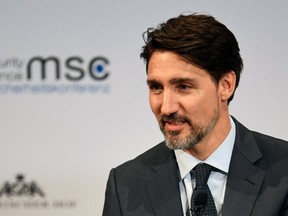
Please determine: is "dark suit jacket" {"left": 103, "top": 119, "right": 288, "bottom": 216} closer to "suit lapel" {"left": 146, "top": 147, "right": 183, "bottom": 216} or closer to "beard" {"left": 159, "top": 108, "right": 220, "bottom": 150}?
"suit lapel" {"left": 146, "top": 147, "right": 183, "bottom": 216}

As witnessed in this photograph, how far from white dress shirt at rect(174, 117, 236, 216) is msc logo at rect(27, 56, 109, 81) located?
0.91 m

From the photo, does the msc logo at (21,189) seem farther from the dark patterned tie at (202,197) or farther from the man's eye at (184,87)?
the man's eye at (184,87)

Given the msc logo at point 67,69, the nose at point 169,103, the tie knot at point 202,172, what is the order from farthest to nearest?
the msc logo at point 67,69 < the tie knot at point 202,172 < the nose at point 169,103

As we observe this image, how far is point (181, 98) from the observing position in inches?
71.9

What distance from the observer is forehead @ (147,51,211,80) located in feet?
5.95

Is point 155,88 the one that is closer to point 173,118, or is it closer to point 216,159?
point 173,118

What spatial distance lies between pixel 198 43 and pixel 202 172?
37cm

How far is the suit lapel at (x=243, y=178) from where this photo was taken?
1.87 metres

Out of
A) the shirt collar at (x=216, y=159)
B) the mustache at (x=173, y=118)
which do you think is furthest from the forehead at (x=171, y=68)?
the shirt collar at (x=216, y=159)

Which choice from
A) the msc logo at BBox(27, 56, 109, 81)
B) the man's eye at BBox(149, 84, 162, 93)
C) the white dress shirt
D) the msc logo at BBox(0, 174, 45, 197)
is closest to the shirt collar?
the white dress shirt

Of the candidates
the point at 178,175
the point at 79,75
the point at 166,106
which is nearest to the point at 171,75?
the point at 166,106

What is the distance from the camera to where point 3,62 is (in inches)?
110

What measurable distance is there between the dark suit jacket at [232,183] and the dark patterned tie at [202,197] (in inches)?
1.8

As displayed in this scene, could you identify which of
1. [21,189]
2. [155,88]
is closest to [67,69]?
[21,189]
